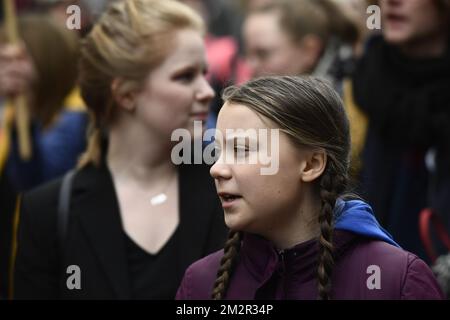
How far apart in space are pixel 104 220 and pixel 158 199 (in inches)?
9.5

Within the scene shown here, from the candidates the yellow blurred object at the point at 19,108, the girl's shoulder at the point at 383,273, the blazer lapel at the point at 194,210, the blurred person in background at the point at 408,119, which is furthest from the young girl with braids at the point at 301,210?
the yellow blurred object at the point at 19,108

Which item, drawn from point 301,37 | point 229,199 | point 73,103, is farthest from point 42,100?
point 229,199

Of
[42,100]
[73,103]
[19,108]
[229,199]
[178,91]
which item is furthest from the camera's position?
[73,103]

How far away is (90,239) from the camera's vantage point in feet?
11.4

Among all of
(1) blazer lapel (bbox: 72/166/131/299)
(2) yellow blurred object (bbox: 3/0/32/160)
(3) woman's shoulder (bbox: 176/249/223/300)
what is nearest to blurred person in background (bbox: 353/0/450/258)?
(1) blazer lapel (bbox: 72/166/131/299)

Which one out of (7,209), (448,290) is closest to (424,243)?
(448,290)

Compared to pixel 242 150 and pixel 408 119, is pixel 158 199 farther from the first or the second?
pixel 408 119

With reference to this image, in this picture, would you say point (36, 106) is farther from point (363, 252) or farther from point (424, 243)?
point (363, 252)

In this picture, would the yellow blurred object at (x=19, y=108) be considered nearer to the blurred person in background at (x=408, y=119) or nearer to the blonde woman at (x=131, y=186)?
the blonde woman at (x=131, y=186)

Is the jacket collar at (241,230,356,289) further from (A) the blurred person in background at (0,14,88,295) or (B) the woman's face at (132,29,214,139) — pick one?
(A) the blurred person in background at (0,14,88,295)

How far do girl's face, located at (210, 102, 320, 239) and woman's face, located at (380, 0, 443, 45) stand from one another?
1960 mm

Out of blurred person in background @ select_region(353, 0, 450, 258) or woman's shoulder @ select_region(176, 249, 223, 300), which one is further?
blurred person in background @ select_region(353, 0, 450, 258)

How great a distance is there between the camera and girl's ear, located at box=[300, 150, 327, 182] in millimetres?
2525
